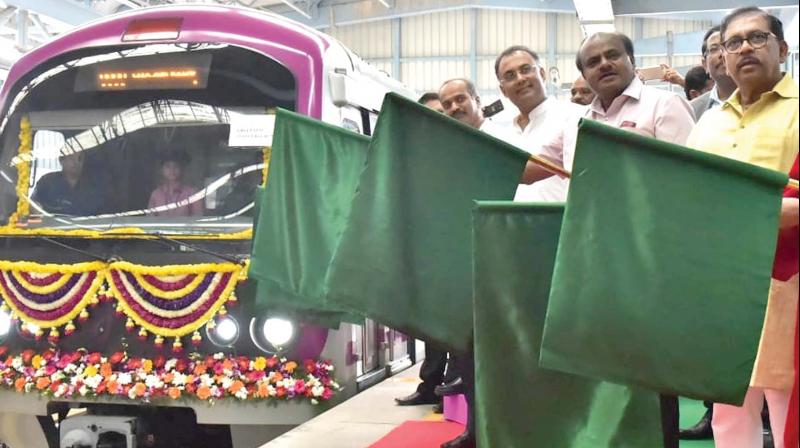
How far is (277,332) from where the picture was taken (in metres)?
A: 4.52

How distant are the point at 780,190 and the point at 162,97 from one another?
11.5 ft

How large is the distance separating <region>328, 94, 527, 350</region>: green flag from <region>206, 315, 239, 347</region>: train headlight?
175cm

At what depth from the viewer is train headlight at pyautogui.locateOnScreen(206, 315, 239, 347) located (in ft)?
14.9

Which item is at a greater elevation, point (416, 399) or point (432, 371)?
point (432, 371)

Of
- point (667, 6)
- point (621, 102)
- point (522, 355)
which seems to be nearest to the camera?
point (522, 355)

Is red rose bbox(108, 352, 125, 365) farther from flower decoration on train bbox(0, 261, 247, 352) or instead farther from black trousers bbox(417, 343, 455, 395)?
black trousers bbox(417, 343, 455, 395)

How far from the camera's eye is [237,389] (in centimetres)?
437

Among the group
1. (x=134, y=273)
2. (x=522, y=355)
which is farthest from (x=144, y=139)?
(x=522, y=355)

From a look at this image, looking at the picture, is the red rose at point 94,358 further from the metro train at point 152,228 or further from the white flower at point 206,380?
the white flower at point 206,380

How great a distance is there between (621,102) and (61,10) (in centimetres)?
916

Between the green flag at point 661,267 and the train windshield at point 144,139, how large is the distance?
2.66m

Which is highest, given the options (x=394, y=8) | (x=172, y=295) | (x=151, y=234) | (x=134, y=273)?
(x=394, y=8)

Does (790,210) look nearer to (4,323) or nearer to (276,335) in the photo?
(276,335)

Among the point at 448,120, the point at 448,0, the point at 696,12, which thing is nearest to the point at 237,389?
the point at 448,120
